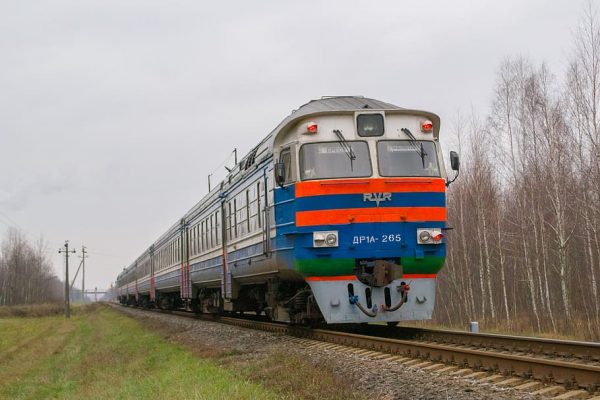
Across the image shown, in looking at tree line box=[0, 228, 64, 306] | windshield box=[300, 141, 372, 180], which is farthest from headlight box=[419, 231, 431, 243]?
tree line box=[0, 228, 64, 306]

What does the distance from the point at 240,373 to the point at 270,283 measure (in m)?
4.18

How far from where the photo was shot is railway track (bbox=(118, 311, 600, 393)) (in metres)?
5.48

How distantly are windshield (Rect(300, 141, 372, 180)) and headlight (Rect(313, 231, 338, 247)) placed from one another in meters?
0.90

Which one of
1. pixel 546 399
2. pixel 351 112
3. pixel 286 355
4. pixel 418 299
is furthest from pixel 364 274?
pixel 546 399

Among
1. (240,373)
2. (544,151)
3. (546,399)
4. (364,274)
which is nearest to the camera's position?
(546,399)

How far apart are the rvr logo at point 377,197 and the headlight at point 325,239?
767 mm

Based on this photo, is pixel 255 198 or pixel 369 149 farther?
pixel 255 198

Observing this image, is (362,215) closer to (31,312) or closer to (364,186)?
(364,186)

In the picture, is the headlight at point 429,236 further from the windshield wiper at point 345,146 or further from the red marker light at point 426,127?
the red marker light at point 426,127

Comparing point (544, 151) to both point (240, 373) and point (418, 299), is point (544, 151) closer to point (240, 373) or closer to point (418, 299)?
point (418, 299)

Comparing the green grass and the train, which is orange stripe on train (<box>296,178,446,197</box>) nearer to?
the train

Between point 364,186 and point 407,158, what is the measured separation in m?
0.94

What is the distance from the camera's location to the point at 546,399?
16.1 feet

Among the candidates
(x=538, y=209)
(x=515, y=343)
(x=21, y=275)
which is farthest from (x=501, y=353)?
(x=21, y=275)
